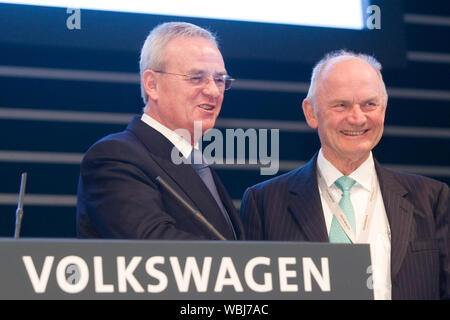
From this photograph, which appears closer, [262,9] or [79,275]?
[79,275]

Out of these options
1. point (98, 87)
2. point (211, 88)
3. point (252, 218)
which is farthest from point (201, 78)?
point (98, 87)

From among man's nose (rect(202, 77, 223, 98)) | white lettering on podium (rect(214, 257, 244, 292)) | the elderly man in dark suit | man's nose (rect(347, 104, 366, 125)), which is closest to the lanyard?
the elderly man in dark suit

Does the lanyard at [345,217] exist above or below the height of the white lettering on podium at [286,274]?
above

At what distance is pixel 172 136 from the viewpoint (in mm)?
2436

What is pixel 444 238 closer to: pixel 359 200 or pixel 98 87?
pixel 359 200

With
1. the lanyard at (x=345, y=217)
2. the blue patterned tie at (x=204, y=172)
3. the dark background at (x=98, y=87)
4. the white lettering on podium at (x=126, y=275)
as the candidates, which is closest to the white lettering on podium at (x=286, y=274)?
the white lettering on podium at (x=126, y=275)

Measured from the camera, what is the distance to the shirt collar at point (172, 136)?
2387 millimetres

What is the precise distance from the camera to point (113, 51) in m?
3.25

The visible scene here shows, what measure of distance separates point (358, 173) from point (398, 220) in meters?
0.26

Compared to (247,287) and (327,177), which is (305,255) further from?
(327,177)

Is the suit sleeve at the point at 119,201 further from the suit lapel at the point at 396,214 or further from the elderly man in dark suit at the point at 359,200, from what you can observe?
the suit lapel at the point at 396,214

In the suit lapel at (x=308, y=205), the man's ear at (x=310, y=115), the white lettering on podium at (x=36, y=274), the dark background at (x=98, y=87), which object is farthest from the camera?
the dark background at (x=98, y=87)

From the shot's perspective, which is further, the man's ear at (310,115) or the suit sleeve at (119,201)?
the man's ear at (310,115)

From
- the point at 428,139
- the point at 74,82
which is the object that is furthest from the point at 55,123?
the point at 428,139
